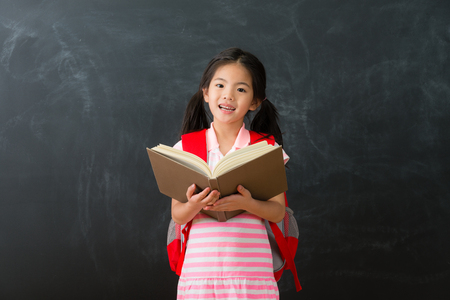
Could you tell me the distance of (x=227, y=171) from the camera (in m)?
0.78

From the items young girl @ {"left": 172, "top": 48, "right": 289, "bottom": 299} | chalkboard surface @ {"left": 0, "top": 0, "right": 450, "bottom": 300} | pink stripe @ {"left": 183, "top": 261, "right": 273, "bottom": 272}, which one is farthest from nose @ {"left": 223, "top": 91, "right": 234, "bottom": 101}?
chalkboard surface @ {"left": 0, "top": 0, "right": 450, "bottom": 300}

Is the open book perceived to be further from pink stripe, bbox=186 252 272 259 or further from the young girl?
pink stripe, bbox=186 252 272 259

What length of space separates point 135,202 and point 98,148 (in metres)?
0.30

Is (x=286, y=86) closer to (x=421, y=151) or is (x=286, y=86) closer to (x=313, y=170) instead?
(x=313, y=170)

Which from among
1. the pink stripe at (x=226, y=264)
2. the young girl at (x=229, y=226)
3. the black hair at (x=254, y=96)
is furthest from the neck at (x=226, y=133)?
the pink stripe at (x=226, y=264)

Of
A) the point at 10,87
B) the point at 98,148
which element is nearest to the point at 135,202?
the point at 98,148

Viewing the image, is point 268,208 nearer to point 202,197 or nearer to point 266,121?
point 202,197

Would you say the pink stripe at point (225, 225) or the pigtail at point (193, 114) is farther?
the pigtail at point (193, 114)

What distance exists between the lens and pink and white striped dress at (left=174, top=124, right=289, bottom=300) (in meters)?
0.92

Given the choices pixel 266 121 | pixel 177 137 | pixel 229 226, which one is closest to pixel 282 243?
pixel 229 226

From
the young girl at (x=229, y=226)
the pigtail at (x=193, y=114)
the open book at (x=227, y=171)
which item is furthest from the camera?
the pigtail at (x=193, y=114)

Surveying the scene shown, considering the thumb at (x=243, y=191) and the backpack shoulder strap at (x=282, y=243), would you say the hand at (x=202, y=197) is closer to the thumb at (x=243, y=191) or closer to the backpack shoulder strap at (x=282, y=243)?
the thumb at (x=243, y=191)

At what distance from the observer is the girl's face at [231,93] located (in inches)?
40.5

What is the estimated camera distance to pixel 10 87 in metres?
1.70
